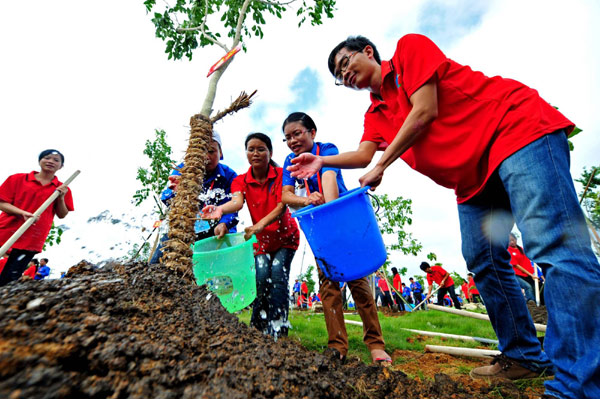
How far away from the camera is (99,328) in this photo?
3.09 feet

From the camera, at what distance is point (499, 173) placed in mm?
1451

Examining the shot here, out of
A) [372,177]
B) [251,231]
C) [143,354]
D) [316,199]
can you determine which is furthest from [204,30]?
[143,354]

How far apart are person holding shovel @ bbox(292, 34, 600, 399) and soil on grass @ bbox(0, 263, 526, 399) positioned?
45cm

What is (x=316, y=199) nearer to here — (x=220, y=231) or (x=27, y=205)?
(x=220, y=231)

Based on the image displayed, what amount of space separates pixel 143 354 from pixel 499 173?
1.68 metres

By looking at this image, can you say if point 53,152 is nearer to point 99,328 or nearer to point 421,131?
point 99,328

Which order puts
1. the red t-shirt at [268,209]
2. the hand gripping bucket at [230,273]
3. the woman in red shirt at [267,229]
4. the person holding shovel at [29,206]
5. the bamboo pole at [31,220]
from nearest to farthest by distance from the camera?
the hand gripping bucket at [230,273] → the woman in red shirt at [267,229] → the red t-shirt at [268,209] → the bamboo pole at [31,220] → the person holding shovel at [29,206]

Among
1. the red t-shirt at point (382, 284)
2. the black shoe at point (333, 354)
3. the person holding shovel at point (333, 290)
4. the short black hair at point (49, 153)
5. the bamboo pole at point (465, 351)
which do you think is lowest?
the red t-shirt at point (382, 284)

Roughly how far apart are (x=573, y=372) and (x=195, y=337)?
145 centimetres

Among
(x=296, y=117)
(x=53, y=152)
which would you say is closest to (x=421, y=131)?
(x=296, y=117)

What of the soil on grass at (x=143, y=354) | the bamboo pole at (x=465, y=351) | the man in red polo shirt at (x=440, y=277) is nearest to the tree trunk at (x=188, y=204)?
the soil on grass at (x=143, y=354)

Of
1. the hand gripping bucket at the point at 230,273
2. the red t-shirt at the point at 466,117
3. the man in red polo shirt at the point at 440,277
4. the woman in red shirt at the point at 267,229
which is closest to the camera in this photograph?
the red t-shirt at the point at 466,117

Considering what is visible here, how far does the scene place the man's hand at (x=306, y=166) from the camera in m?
2.17

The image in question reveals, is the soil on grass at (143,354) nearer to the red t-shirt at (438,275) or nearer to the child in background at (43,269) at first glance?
the child in background at (43,269)
